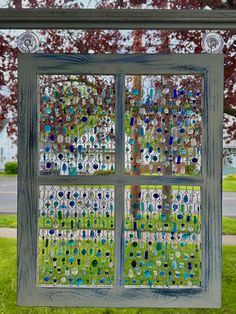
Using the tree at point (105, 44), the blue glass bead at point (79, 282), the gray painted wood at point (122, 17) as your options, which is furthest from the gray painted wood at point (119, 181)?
the tree at point (105, 44)

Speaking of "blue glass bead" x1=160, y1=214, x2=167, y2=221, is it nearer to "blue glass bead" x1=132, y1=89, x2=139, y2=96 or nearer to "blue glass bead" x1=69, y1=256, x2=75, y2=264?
"blue glass bead" x1=69, y1=256, x2=75, y2=264

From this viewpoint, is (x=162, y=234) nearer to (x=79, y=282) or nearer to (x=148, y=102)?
(x=79, y=282)

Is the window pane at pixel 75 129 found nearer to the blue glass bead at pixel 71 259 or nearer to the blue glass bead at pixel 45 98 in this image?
the blue glass bead at pixel 45 98

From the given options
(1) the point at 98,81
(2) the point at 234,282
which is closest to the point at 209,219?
(2) the point at 234,282

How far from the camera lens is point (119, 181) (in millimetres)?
1655

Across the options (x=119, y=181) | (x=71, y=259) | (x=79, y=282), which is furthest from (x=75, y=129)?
(x=79, y=282)

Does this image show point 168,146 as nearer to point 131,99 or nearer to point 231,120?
point 131,99

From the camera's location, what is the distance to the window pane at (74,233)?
1711mm

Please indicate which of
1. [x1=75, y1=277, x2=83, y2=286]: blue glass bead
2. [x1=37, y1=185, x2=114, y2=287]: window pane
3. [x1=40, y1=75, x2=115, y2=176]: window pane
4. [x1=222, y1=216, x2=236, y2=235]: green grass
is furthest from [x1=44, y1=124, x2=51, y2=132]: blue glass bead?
[x1=222, y1=216, x2=236, y2=235]: green grass

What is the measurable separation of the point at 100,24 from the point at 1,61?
0.67 meters

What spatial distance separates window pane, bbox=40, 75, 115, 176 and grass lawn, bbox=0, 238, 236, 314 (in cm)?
68

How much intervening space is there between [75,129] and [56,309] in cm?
95

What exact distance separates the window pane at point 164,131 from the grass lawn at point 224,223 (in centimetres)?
55

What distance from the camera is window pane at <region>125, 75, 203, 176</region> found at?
1.69 meters
